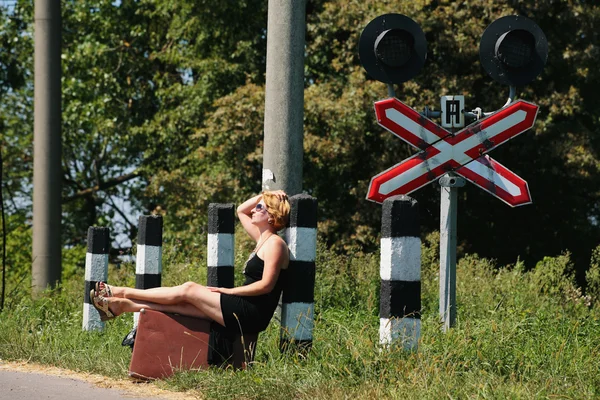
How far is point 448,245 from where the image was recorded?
599cm

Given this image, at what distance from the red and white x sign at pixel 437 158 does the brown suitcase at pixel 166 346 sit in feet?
4.44

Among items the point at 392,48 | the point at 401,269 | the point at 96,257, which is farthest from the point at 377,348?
the point at 96,257

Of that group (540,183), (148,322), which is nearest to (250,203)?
(148,322)

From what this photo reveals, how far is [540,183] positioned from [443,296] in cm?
1391

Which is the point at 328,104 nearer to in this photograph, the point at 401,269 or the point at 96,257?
the point at 96,257

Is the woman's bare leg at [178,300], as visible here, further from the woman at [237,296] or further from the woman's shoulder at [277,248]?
the woman's shoulder at [277,248]

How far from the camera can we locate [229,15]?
65.2 feet

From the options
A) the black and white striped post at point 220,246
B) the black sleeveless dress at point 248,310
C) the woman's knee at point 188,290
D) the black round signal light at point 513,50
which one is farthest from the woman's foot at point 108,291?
the black round signal light at point 513,50

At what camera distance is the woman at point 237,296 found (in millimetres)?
5840

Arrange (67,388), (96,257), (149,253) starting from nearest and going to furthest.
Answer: (67,388), (149,253), (96,257)

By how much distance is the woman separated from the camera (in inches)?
230

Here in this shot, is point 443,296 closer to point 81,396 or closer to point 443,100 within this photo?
point 443,100

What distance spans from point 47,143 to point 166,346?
517 centimetres

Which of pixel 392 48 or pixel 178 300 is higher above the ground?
pixel 392 48
